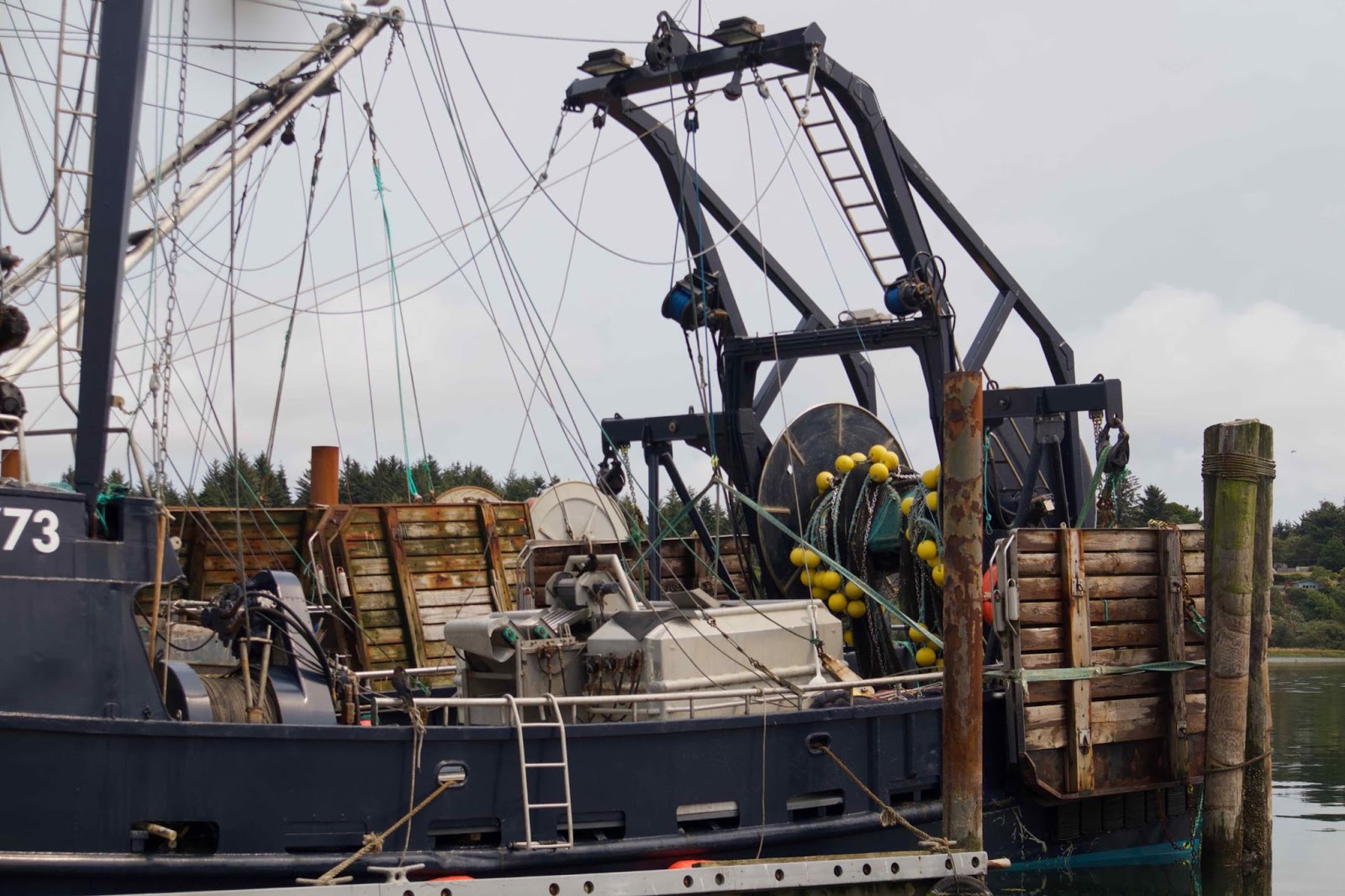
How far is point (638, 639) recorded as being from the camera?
11438mm

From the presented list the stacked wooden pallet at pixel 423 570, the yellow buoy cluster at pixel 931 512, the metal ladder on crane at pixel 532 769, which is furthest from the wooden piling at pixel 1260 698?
the stacked wooden pallet at pixel 423 570

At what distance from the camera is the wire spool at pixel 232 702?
389 inches

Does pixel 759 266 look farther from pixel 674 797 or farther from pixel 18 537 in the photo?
pixel 18 537

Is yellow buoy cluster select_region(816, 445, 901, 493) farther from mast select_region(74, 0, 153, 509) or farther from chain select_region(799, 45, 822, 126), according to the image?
mast select_region(74, 0, 153, 509)

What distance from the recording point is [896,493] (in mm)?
14594

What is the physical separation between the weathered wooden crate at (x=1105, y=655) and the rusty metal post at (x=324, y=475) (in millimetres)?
8939

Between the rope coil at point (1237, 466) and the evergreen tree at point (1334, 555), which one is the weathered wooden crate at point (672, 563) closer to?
the rope coil at point (1237, 466)

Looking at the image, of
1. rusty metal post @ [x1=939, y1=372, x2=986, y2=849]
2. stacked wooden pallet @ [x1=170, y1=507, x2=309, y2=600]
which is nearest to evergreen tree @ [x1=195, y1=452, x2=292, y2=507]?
stacked wooden pallet @ [x1=170, y1=507, x2=309, y2=600]

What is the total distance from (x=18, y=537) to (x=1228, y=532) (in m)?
9.76

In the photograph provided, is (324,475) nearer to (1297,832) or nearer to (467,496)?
(467,496)

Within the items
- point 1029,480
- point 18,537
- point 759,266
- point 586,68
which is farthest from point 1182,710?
point 18,537

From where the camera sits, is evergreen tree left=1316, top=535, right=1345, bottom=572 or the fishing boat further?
evergreen tree left=1316, top=535, right=1345, bottom=572

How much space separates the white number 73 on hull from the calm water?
8.48m

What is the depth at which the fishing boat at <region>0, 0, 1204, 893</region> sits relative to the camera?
916cm
